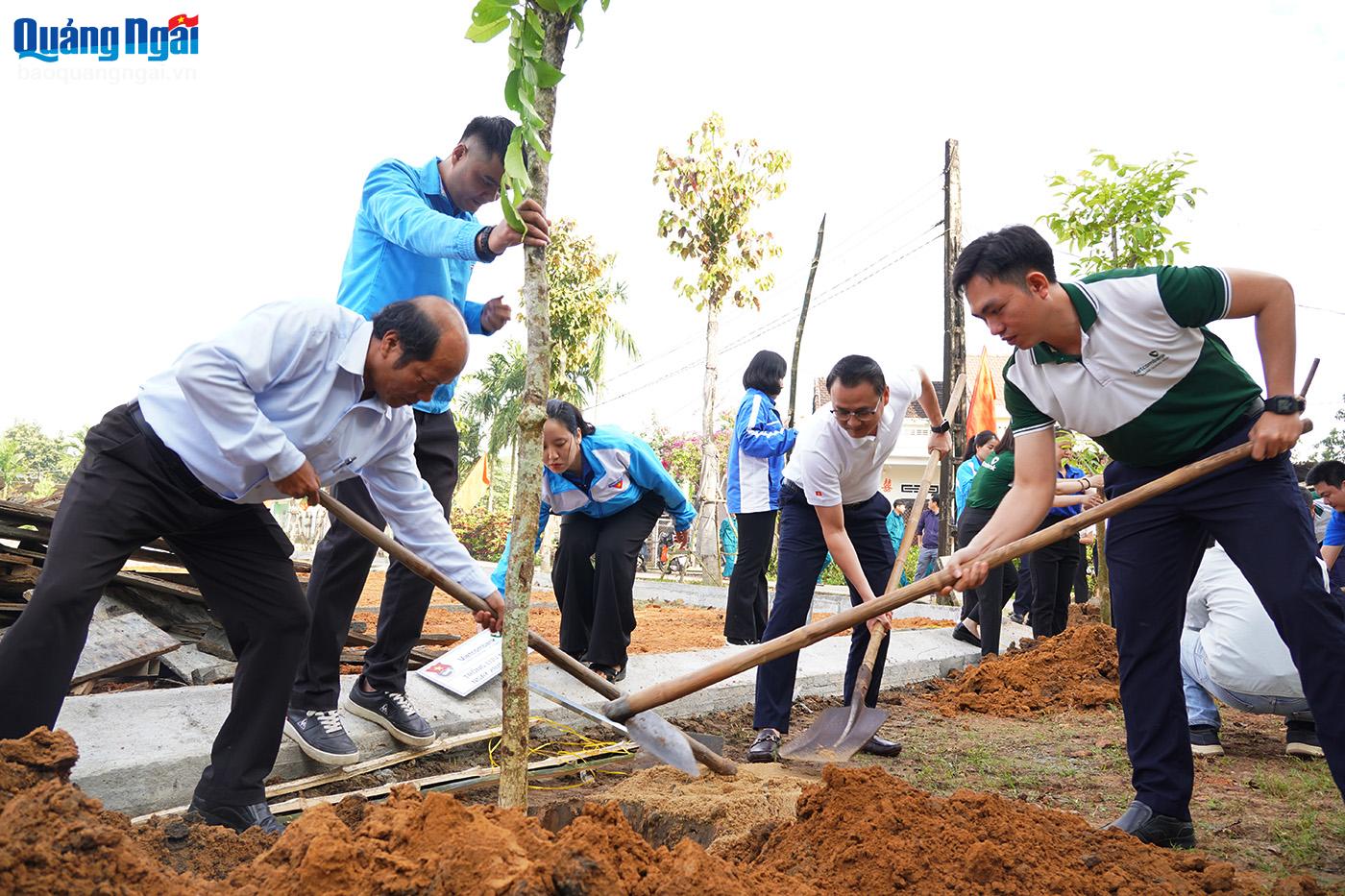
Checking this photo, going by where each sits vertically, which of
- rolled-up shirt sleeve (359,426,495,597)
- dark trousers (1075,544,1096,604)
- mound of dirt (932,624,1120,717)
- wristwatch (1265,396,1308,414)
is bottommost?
dark trousers (1075,544,1096,604)

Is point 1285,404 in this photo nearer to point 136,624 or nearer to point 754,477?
point 754,477

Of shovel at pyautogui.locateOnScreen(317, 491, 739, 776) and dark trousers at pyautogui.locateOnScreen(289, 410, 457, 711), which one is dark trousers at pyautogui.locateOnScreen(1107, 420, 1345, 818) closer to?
shovel at pyautogui.locateOnScreen(317, 491, 739, 776)

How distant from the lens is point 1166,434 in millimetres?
2963

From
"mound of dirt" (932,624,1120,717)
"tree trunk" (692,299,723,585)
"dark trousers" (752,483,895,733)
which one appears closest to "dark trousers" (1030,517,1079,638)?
"mound of dirt" (932,624,1120,717)

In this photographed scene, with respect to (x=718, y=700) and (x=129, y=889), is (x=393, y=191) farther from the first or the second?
(x=718, y=700)

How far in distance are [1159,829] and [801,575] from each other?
188cm

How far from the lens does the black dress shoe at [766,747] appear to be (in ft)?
13.9

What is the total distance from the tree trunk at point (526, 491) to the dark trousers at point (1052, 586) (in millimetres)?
5940

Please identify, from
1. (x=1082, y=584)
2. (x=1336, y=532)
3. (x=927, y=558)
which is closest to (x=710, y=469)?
(x=927, y=558)

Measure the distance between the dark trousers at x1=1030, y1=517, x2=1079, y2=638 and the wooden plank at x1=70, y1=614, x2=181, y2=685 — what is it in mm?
6038

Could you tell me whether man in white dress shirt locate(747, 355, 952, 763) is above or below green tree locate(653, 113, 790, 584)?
below

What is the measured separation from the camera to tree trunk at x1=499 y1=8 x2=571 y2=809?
2.29 m

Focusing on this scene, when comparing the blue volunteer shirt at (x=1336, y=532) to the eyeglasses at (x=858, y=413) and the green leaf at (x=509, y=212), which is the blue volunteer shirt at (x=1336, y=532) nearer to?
the eyeglasses at (x=858, y=413)

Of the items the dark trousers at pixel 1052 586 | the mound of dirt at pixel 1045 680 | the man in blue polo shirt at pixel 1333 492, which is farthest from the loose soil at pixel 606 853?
the dark trousers at pixel 1052 586
